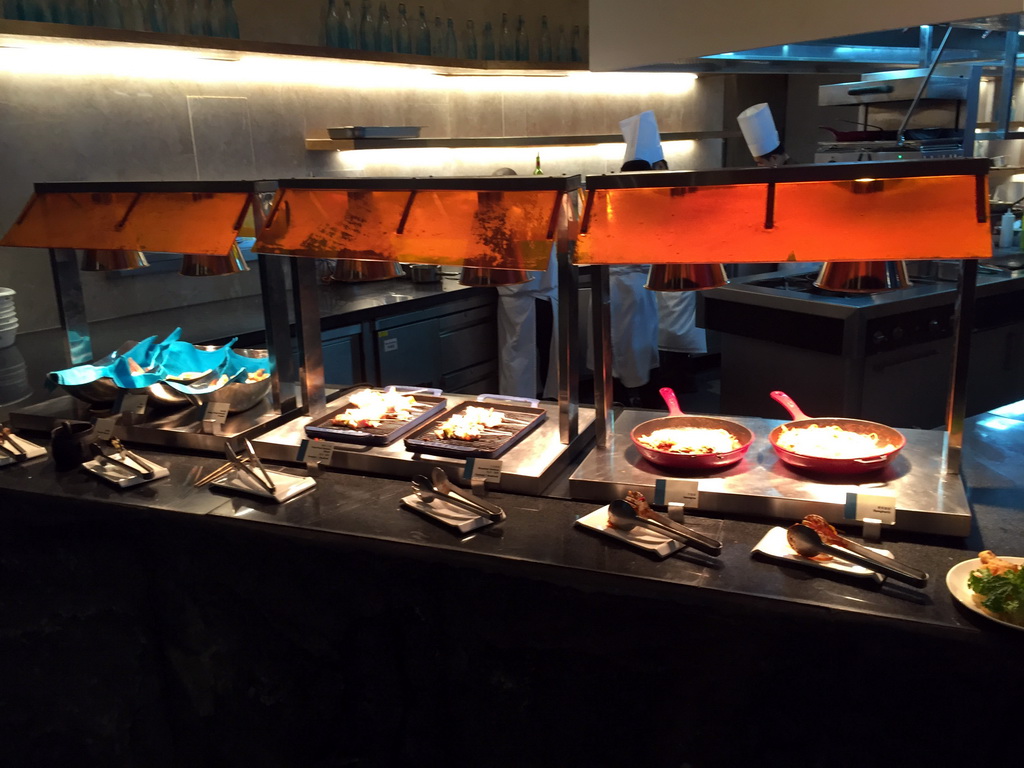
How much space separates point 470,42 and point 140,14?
228 cm

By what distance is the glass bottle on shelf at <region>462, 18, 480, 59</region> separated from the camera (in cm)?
511

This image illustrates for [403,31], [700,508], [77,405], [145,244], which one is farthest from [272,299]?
[403,31]

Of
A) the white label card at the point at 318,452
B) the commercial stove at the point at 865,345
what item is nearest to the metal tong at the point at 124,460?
the white label card at the point at 318,452

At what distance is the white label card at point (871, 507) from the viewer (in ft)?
5.06

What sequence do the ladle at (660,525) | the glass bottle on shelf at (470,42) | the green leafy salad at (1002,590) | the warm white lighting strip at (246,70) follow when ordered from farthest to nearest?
the glass bottle on shelf at (470,42) → the warm white lighting strip at (246,70) → the ladle at (660,525) → the green leafy salad at (1002,590)

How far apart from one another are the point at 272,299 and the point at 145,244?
1.09 ft

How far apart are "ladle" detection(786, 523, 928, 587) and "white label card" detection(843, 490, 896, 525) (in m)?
0.12

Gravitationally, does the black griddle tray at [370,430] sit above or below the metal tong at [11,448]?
above

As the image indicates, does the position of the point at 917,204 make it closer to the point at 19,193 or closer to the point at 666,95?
the point at 19,193

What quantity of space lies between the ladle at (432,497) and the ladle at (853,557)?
61 cm

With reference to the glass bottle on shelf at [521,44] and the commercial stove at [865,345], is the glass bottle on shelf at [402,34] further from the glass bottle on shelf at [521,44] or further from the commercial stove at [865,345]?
the commercial stove at [865,345]

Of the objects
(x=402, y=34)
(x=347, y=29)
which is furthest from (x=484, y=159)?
(x=347, y=29)

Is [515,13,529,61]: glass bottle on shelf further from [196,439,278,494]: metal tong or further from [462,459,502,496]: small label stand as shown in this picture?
[462,459,502,496]: small label stand

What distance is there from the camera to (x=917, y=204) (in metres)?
1.49
